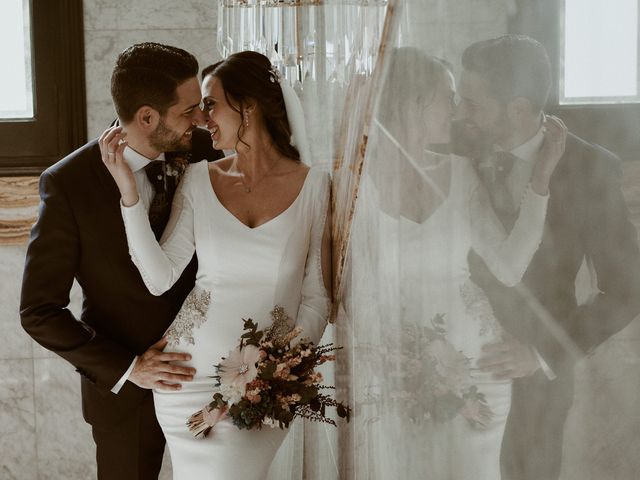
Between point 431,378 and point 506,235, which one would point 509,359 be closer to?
point 506,235

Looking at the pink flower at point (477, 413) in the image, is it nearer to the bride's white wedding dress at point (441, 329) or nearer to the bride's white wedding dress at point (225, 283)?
the bride's white wedding dress at point (441, 329)

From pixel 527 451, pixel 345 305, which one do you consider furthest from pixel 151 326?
pixel 527 451

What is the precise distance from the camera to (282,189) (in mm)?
2330

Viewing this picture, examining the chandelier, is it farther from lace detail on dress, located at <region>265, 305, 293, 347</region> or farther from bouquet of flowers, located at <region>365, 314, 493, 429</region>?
bouquet of flowers, located at <region>365, 314, 493, 429</region>

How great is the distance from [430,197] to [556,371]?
392 mm

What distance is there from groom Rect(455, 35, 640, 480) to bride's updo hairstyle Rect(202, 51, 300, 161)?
186cm

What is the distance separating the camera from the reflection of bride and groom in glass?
0.33 metres

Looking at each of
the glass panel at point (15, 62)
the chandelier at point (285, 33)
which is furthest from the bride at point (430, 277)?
the glass panel at point (15, 62)

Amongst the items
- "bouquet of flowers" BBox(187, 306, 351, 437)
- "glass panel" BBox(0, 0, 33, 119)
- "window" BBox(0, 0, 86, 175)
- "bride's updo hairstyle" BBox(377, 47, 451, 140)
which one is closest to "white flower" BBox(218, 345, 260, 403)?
"bouquet of flowers" BBox(187, 306, 351, 437)

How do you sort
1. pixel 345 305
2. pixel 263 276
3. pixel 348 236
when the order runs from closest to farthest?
pixel 348 236 → pixel 345 305 → pixel 263 276

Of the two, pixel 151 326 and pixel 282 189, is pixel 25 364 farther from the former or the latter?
pixel 282 189

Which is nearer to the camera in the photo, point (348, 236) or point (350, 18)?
point (350, 18)

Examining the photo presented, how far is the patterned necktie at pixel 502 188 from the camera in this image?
0.39m

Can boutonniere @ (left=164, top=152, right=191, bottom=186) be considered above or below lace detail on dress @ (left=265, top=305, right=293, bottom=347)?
above
